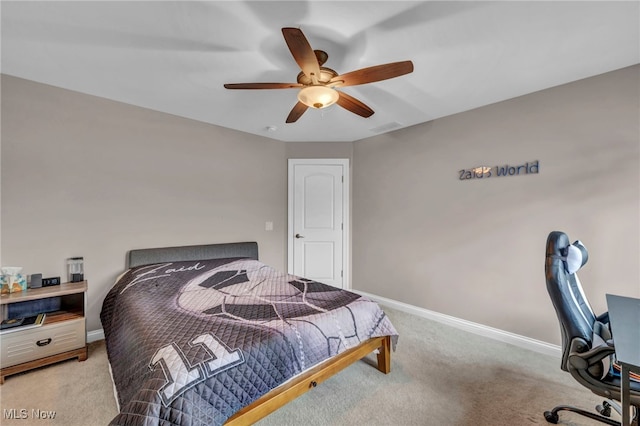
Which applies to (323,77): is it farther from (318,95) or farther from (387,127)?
(387,127)

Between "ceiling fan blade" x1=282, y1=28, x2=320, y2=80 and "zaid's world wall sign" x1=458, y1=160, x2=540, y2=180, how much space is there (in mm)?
2241

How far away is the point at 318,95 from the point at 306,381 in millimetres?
→ 1915

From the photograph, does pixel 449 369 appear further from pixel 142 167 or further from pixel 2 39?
pixel 2 39

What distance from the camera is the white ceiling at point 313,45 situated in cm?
158

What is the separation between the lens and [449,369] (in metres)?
2.28

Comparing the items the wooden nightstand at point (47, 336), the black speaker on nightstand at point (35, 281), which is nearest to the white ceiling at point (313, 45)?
the black speaker on nightstand at point (35, 281)

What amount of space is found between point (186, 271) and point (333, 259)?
2.25 m

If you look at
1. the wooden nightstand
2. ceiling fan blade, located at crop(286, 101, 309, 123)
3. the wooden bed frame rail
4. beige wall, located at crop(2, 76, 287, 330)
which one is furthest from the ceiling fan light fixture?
the wooden nightstand

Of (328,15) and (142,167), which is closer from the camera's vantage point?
(328,15)

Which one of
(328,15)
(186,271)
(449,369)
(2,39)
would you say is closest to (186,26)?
(328,15)

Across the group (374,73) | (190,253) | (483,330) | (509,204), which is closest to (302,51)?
(374,73)

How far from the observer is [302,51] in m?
1.47

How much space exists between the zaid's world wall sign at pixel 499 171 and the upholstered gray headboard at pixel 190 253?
115 inches

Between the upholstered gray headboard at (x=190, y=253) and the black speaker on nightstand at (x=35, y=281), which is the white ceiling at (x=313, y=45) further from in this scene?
the black speaker on nightstand at (x=35, y=281)
